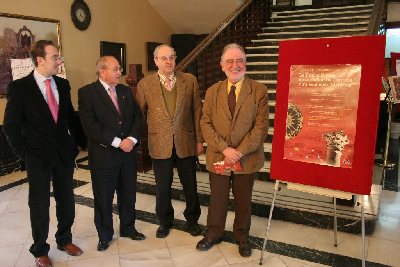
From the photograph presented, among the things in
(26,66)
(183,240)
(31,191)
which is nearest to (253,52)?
(26,66)

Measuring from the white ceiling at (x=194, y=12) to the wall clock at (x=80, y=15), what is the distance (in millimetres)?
1712

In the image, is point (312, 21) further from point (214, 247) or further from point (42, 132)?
point (42, 132)

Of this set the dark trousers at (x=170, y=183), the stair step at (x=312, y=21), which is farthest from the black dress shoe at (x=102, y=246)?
the stair step at (x=312, y=21)

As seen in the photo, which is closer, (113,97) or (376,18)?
(113,97)

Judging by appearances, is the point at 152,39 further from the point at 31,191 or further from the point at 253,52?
the point at 31,191

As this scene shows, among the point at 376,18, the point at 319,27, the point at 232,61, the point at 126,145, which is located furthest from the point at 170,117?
the point at 319,27

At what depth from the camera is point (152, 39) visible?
7367mm

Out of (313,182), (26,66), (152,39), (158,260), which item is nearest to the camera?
(313,182)

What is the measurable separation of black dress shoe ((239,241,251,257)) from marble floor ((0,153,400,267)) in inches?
1.4

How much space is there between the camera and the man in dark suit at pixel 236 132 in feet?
7.54

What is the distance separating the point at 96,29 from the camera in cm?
609

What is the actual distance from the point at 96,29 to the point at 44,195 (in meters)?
4.49

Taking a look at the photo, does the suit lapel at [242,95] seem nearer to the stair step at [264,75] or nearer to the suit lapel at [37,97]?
the suit lapel at [37,97]

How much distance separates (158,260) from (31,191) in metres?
1.00
